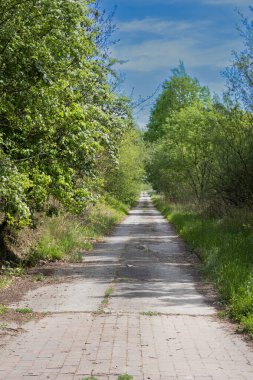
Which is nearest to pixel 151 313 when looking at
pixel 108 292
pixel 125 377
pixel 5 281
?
pixel 108 292

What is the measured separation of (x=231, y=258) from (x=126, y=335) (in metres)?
6.03

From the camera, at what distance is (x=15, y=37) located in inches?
396

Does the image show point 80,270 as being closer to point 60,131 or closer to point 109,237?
point 60,131

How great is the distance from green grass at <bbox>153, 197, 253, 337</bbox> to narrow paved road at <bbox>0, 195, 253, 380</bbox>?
18.0 inches

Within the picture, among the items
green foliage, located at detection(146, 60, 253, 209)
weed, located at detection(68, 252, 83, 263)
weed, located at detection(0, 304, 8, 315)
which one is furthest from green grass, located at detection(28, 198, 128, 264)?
green foliage, located at detection(146, 60, 253, 209)

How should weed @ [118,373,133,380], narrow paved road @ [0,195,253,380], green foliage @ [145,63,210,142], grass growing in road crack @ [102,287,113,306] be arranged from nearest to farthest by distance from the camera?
weed @ [118,373,133,380]
narrow paved road @ [0,195,253,380]
grass growing in road crack @ [102,287,113,306]
green foliage @ [145,63,210,142]

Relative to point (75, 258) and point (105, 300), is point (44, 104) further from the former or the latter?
point (75, 258)

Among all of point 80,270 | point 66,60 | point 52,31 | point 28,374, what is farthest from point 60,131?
point 28,374

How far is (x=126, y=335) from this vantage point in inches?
300

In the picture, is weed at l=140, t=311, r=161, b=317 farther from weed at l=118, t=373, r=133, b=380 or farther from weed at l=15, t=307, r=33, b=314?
weed at l=118, t=373, r=133, b=380

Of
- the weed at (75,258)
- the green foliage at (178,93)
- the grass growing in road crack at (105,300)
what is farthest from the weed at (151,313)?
the green foliage at (178,93)

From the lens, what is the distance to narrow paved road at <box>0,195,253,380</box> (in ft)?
20.0

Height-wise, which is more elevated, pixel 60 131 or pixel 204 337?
pixel 60 131

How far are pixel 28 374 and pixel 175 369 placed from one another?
1694 millimetres
